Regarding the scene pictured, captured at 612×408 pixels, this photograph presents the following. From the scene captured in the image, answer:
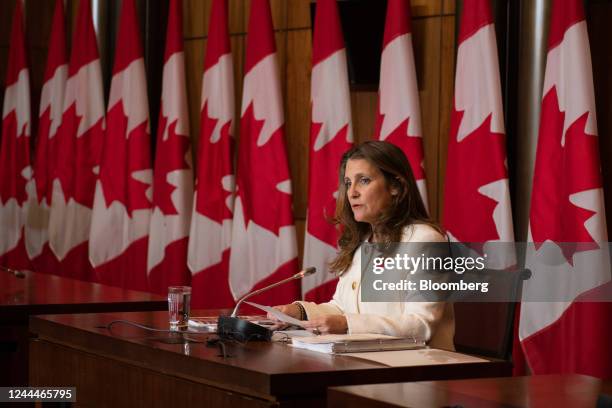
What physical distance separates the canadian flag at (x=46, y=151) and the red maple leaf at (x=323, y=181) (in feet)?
8.59

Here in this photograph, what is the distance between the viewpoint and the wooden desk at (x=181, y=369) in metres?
2.42

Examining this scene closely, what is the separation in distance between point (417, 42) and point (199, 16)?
1894 mm

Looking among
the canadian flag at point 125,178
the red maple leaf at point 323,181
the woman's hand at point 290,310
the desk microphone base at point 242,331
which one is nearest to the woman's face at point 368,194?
the woman's hand at point 290,310

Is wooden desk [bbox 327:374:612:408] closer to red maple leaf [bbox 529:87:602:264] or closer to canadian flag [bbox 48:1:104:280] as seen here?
red maple leaf [bbox 529:87:602:264]

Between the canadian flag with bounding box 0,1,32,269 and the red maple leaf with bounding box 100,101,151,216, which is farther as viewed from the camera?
the canadian flag with bounding box 0,1,32,269

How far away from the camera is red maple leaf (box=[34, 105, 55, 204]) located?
729cm

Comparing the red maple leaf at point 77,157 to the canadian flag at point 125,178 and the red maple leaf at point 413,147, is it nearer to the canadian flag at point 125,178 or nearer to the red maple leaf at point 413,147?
the canadian flag at point 125,178

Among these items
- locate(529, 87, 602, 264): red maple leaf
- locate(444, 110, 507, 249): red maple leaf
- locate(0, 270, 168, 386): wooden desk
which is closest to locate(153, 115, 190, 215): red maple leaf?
locate(0, 270, 168, 386): wooden desk

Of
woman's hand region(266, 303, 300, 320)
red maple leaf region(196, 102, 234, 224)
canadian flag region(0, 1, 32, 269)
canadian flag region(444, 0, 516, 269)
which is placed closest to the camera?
woman's hand region(266, 303, 300, 320)

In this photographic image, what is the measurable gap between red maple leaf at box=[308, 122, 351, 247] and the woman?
1642mm

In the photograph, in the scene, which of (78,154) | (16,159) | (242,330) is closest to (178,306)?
(242,330)

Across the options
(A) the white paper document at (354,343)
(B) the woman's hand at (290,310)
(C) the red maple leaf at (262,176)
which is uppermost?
(C) the red maple leaf at (262,176)

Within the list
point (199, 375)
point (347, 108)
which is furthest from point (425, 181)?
point (199, 375)

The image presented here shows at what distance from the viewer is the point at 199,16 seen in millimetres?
6617
